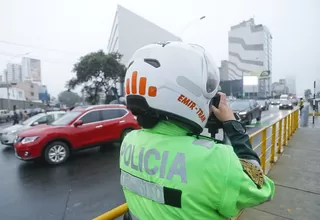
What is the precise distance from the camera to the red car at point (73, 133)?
19.1 feet

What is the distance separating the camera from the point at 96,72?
25.1m

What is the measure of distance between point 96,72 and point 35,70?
58505 mm

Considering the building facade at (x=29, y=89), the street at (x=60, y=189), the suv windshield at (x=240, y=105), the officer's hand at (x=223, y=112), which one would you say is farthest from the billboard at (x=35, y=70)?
the officer's hand at (x=223, y=112)

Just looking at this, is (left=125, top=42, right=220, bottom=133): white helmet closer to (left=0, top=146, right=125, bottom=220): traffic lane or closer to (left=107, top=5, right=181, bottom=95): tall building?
(left=0, top=146, right=125, bottom=220): traffic lane

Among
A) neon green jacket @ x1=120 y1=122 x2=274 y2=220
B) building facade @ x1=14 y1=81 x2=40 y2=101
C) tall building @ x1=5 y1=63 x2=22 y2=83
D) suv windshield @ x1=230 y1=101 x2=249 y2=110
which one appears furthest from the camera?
tall building @ x1=5 y1=63 x2=22 y2=83

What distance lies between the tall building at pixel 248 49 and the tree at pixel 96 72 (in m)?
81.7

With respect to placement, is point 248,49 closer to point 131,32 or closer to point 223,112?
point 131,32

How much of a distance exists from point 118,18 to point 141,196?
154ft

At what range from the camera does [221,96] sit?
123 centimetres

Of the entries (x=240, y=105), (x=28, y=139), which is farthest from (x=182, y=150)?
(x=240, y=105)

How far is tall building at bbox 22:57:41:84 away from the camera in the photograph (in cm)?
6844

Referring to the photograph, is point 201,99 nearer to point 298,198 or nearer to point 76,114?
point 298,198

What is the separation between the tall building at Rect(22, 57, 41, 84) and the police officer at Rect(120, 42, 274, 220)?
79519 mm

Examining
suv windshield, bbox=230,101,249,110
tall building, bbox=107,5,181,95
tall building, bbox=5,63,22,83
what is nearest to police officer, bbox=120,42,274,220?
suv windshield, bbox=230,101,249,110
